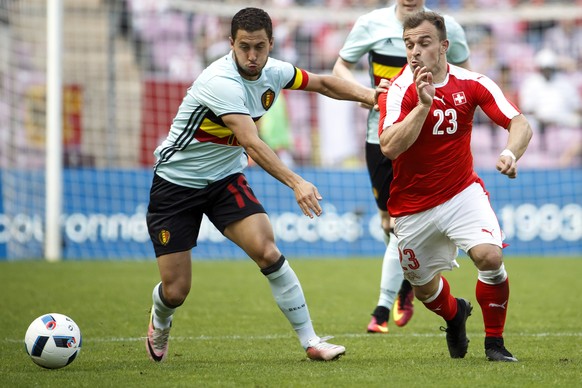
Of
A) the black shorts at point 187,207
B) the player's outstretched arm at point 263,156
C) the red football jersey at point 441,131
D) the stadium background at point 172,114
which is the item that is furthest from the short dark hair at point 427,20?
the stadium background at point 172,114

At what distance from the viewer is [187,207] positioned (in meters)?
6.94

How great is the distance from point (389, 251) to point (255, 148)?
280 centimetres

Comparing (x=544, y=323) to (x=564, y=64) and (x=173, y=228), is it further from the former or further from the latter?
(x=564, y=64)

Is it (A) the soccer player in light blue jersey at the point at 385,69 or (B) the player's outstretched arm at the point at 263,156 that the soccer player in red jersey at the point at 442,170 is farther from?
(A) the soccer player in light blue jersey at the point at 385,69

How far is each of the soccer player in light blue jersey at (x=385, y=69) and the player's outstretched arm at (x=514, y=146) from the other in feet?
7.24

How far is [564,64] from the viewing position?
65.4 ft

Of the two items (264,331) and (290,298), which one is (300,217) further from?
(290,298)

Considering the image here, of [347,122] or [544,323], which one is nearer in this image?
[544,323]

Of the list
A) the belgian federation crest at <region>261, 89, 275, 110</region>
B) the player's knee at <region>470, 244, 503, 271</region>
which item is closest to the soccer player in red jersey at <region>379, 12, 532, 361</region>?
the player's knee at <region>470, 244, 503, 271</region>

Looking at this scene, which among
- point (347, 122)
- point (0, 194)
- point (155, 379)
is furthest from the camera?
point (347, 122)

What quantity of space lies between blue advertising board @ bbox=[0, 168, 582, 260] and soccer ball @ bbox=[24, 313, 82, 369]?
9605 mm

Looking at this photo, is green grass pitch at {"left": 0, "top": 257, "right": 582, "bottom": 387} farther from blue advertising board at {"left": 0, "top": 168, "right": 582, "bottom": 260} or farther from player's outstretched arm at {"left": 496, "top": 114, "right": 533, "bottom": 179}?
blue advertising board at {"left": 0, "top": 168, "right": 582, "bottom": 260}

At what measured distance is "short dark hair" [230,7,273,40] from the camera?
21.0 feet

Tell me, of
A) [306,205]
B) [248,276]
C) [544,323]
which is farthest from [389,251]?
[248,276]
